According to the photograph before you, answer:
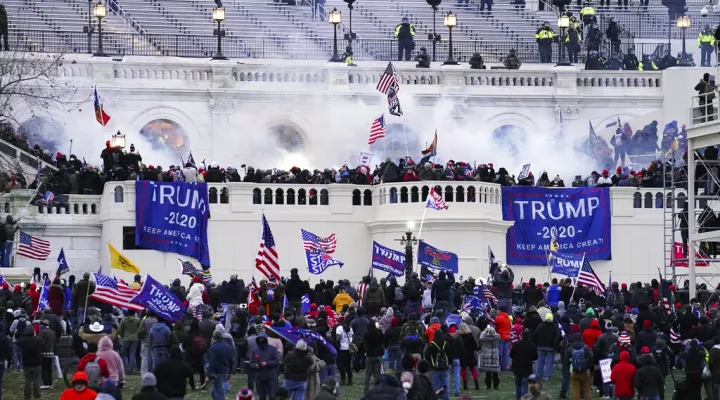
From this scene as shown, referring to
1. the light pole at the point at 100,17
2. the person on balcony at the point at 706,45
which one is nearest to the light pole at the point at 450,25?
the person on balcony at the point at 706,45

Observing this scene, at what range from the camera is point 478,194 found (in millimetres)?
61531

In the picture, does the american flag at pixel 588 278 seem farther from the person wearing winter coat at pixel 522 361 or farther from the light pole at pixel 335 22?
the light pole at pixel 335 22

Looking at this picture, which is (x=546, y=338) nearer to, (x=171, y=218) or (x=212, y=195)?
(x=171, y=218)

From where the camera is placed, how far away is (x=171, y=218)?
6047 cm

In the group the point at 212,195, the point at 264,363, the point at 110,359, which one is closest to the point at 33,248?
the point at 212,195

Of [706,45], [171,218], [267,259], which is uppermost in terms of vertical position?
[706,45]

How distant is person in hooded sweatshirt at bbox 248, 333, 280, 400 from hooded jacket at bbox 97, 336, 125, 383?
2.31 m

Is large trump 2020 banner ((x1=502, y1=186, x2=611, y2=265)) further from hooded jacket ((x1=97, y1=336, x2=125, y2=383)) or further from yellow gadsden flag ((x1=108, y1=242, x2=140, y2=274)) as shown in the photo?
hooded jacket ((x1=97, y1=336, x2=125, y2=383))

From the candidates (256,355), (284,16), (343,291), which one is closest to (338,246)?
(343,291)

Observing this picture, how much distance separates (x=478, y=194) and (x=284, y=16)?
700 inches

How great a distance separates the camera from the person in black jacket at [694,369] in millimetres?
39250

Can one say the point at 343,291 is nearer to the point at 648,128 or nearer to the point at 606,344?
the point at 606,344

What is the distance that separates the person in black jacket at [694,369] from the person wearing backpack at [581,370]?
1855mm

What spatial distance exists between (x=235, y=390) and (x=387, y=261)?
1252 centimetres
